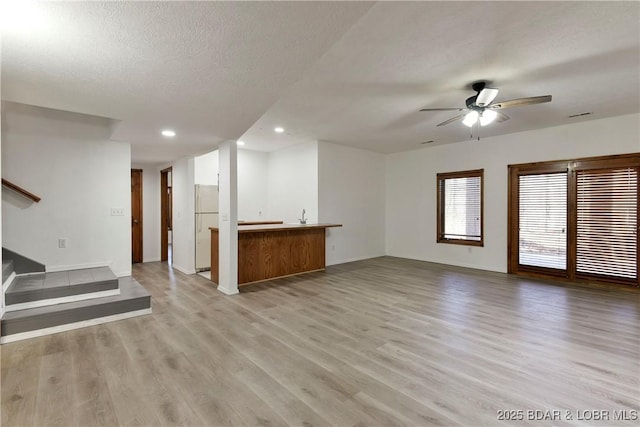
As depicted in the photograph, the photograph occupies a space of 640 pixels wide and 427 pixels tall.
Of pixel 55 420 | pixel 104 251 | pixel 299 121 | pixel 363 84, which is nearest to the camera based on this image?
pixel 55 420

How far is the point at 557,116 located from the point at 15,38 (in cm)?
636

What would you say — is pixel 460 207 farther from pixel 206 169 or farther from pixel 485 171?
pixel 206 169

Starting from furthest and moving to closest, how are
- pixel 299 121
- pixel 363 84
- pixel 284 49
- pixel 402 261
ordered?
pixel 402 261 → pixel 299 121 → pixel 363 84 → pixel 284 49

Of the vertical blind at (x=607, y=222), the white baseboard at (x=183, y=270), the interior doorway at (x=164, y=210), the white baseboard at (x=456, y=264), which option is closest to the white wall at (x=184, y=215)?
the white baseboard at (x=183, y=270)

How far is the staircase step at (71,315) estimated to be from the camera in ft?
9.44

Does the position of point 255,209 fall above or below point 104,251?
above

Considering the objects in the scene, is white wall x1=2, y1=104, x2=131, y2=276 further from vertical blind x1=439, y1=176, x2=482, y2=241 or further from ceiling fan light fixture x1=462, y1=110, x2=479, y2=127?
vertical blind x1=439, y1=176, x2=482, y2=241

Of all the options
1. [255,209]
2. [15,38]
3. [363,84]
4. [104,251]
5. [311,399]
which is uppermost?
[363,84]

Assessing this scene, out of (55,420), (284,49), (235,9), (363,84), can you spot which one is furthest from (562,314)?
(55,420)

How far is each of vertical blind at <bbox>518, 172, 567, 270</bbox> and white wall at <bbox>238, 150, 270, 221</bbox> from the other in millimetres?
5713

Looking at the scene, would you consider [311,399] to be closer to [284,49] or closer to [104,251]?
[284,49]

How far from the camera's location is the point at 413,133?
18.6ft

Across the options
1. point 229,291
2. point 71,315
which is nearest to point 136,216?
point 229,291

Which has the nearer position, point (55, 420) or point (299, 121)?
point (55, 420)
